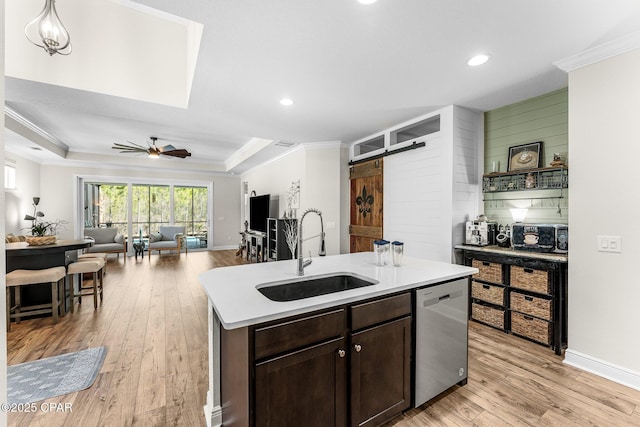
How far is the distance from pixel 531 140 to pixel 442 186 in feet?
3.55

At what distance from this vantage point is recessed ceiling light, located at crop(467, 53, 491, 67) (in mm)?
2330

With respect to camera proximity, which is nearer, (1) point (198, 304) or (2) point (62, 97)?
(2) point (62, 97)

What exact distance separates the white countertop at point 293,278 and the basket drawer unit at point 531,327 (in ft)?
4.16

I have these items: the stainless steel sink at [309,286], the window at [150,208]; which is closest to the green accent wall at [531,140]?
the stainless steel sink at [309,286]

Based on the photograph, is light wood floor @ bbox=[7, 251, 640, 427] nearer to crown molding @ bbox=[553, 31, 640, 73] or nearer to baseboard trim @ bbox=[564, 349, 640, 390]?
baseboard trim @ bbox=[564, 349, 640, 390]

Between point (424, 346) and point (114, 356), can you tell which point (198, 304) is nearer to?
point (114, 356)

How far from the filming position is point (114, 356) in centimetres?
253

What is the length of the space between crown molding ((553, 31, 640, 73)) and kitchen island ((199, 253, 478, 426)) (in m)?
2.12

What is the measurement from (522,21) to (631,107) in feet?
3.85

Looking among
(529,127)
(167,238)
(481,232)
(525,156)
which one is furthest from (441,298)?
(167,238)

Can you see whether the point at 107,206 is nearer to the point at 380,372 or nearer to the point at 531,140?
the point at 380,372

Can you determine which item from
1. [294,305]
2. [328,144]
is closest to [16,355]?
[294,305]

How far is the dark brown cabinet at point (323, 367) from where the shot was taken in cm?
123

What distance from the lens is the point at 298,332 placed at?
4.32 feet
